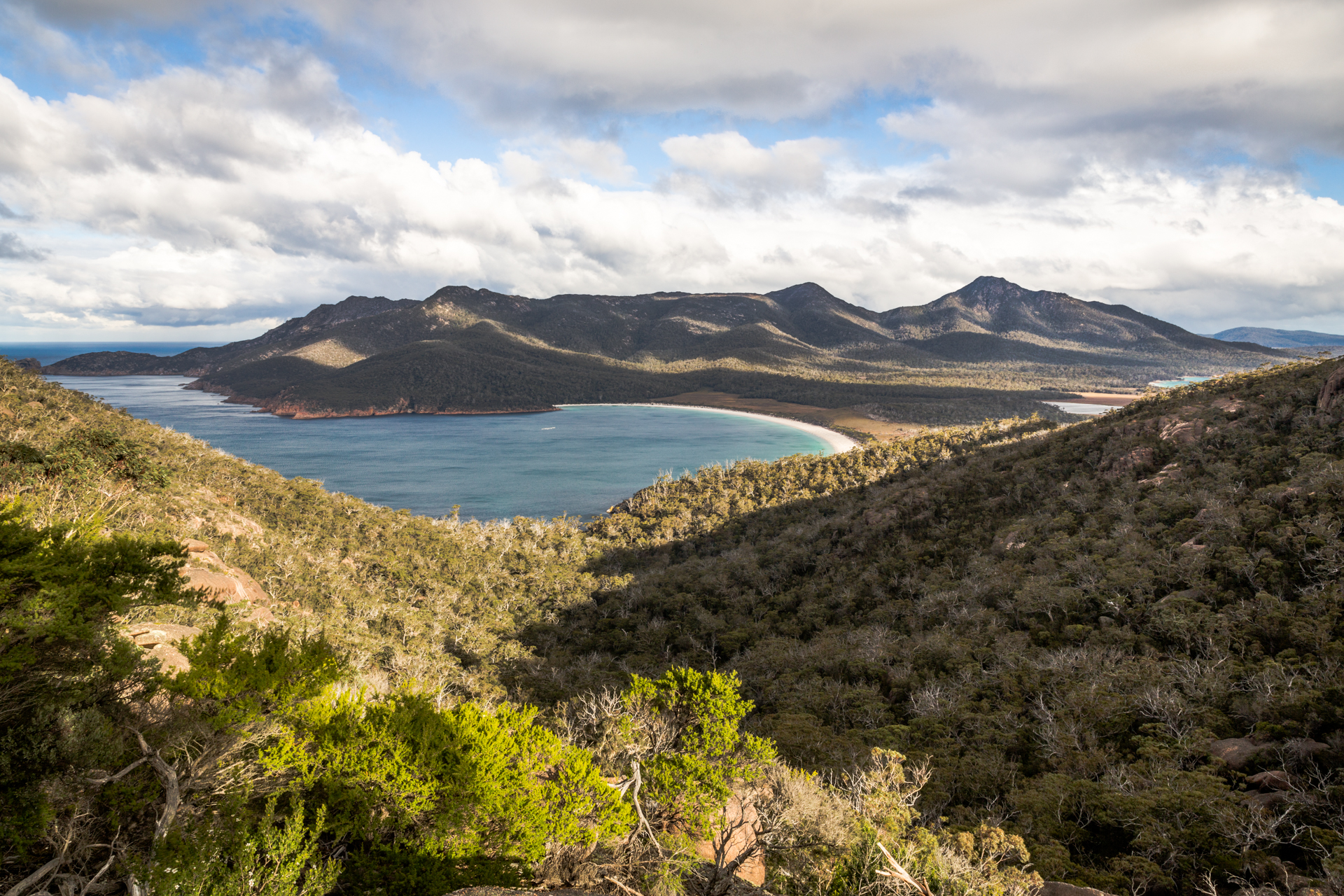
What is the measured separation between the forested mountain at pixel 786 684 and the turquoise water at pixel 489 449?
52428 millimetres

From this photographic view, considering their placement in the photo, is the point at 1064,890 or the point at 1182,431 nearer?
the point at 1064,890

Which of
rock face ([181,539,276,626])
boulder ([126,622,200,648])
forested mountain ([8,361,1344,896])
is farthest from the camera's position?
rock face ([181,539,276,626])

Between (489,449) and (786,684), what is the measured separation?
125 metres

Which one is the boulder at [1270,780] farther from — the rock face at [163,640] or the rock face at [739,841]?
the rock face at [163,640]

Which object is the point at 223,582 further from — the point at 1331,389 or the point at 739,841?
the point at 1331,389

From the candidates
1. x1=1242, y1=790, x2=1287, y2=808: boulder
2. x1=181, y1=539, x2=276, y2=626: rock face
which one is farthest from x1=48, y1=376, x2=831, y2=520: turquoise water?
x1=1242, y1=790, x2=1287, y2=808: boulder

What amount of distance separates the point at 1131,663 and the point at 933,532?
907 inches

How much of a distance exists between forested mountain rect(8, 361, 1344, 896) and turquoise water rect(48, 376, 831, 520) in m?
52.4

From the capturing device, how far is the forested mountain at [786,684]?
11.1 meters

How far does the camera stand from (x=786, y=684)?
26.9 m

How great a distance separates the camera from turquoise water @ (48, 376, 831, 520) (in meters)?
99.2

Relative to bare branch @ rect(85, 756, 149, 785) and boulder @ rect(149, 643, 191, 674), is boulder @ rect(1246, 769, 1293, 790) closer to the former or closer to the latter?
bare branch @ rect(85, 756, 149, 785)

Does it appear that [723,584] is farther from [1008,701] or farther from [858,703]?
[1008,701]

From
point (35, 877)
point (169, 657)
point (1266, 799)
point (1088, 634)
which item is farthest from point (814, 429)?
point (35, 877)
